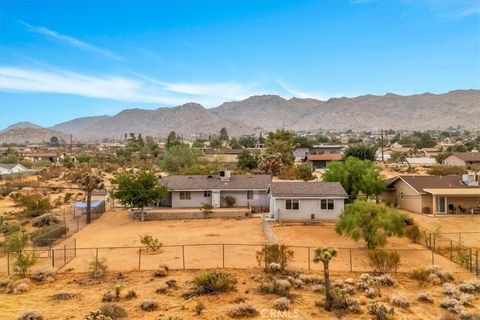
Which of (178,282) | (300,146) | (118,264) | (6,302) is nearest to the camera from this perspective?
(6,302)

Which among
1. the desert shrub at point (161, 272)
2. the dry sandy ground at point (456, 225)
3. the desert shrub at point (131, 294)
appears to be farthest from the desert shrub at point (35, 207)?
the dry sandy ground at point (456, 225)

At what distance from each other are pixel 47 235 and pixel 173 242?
8.82m

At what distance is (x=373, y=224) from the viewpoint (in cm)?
2769

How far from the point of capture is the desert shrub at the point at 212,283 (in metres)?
20.8

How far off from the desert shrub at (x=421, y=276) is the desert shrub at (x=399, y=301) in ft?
10.6

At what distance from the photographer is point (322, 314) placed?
18250 millimetres

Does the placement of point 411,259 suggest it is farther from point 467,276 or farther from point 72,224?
point 72,224

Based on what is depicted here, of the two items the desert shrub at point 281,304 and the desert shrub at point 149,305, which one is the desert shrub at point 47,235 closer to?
the desert shrub at point 149,305

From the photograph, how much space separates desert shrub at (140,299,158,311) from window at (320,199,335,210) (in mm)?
21751

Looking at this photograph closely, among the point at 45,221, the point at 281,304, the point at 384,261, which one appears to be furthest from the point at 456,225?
the point at 45,221

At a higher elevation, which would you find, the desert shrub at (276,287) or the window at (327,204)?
the window at (327,204)

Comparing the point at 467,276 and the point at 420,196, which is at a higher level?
the point at 420,196

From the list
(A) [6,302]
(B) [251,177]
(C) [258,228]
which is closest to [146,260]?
(A) [6,302]

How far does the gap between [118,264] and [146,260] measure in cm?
162
